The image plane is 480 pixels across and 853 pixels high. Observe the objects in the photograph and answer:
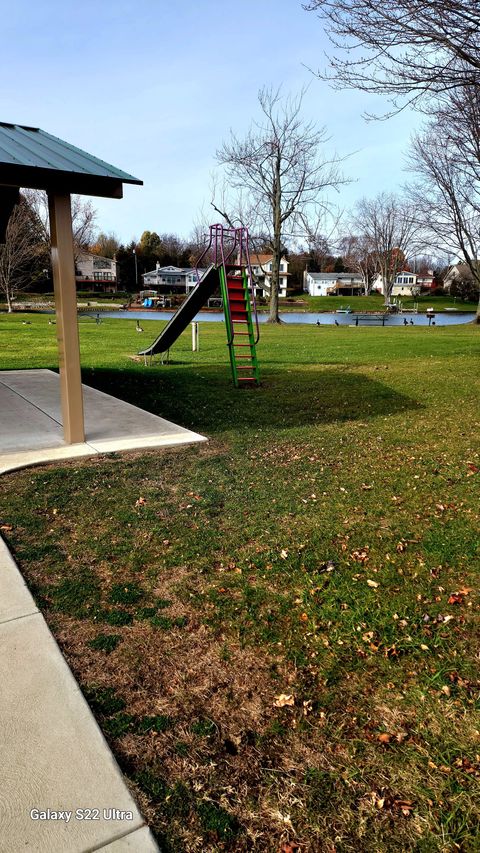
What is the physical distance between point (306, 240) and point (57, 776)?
3616 cm

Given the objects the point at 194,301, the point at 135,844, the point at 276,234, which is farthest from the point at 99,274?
the point at 135,844

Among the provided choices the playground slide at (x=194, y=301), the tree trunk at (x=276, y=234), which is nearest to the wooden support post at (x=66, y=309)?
the playground slide at (x=194, y=301)

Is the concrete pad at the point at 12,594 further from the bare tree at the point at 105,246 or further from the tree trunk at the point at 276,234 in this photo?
the bare tree at the point at 105,246

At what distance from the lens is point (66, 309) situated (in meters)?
5.83

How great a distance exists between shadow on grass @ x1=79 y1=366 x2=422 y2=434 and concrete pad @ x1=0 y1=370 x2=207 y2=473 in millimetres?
443

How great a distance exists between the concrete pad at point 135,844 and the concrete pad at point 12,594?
148cm

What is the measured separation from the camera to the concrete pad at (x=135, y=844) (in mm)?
1675

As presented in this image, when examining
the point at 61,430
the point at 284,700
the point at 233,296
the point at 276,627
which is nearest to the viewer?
the point at 284,700

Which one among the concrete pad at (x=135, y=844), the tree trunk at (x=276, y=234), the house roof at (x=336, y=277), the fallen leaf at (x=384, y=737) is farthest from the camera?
the house roof at (x=336, y=277)

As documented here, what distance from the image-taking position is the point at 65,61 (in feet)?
34.5

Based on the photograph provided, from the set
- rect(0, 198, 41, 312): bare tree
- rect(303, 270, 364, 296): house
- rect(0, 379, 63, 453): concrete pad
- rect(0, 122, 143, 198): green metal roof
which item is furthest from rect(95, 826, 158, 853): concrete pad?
rect(303, 270, 364, 296): house

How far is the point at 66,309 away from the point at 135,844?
A: 16.8ft

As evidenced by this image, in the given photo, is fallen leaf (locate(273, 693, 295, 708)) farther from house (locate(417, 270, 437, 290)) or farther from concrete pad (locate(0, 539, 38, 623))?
house (locate(417, 270, 437, 290))

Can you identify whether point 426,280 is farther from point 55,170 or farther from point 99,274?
point 55,170
